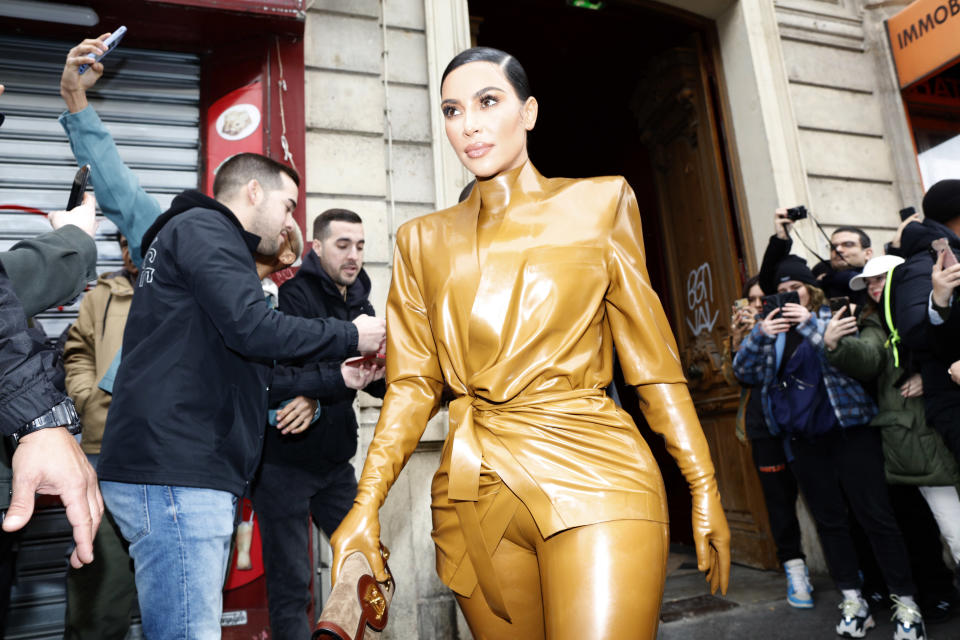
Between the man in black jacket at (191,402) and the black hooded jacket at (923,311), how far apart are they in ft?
9.22

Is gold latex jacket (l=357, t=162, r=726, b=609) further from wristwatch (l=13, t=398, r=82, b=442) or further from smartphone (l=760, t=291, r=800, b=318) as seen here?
smartphone (l=760, t=291, r=800, b=318)

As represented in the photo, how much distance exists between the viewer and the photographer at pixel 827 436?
3.69 m

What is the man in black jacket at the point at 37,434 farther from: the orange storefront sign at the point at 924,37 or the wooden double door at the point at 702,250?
the orange storefront sign at the point at 924,37

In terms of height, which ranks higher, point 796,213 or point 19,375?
point 796,213

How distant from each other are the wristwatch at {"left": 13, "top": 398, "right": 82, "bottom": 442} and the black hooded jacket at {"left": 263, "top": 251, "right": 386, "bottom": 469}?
4.86 feet

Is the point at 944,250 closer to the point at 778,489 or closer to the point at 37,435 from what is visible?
the point at 778,489

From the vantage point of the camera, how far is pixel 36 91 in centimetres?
418

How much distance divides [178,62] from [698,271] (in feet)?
15.3

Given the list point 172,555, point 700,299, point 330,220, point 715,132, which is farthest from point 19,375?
point 715,132

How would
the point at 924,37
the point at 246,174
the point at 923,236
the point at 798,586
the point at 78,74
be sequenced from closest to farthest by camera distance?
1. the point at 246,174
2. the point at 78,74
3. the point at 923,236
4. the point at 798,586
5. the point at 924,37

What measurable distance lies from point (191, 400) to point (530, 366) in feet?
3.46

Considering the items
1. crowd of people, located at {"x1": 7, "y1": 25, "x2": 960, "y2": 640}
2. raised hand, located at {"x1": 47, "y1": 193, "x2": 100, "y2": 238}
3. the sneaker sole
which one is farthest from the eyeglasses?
raised hand, located at {"x1": 47, "y1": 193, "x2": 100, "y2": 238}

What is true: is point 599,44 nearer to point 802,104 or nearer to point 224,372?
point 802,104

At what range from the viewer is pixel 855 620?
3689 mm
